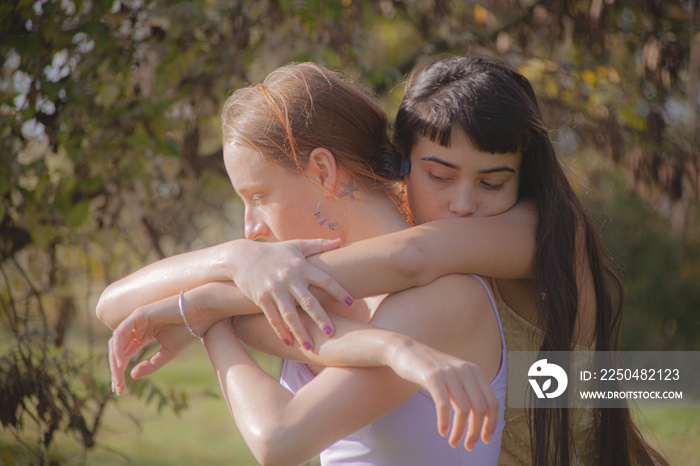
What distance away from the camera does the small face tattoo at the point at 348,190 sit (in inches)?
69.7

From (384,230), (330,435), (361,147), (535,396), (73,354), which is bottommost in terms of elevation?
(73,354)

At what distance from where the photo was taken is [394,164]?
1905mm

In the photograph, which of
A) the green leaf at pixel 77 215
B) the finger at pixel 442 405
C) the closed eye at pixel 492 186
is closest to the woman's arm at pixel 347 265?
the closed eye at pixel 492 186

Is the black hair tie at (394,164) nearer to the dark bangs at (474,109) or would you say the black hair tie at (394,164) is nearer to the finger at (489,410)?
the dark bangs at (474,109)

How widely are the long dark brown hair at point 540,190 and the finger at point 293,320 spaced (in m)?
0.62

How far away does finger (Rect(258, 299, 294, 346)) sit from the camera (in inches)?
58.9

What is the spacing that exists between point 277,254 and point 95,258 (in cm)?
220

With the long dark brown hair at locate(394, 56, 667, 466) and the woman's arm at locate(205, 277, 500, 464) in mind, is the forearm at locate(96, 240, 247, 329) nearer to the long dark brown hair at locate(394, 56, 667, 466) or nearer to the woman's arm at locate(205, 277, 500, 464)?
the woman's arm at locate(205, 277, 500, 464)

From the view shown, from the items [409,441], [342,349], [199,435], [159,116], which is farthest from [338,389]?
[199,435]

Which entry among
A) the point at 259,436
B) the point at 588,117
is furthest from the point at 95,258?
the point at 588,117

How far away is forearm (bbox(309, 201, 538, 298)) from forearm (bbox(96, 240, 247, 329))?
254 millimetres

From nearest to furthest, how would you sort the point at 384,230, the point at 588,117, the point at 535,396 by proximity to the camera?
the point at 384,230, the point at 535,396, the point at 588,117

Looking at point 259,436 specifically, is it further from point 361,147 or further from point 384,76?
point 384,76

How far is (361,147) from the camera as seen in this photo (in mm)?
1858
